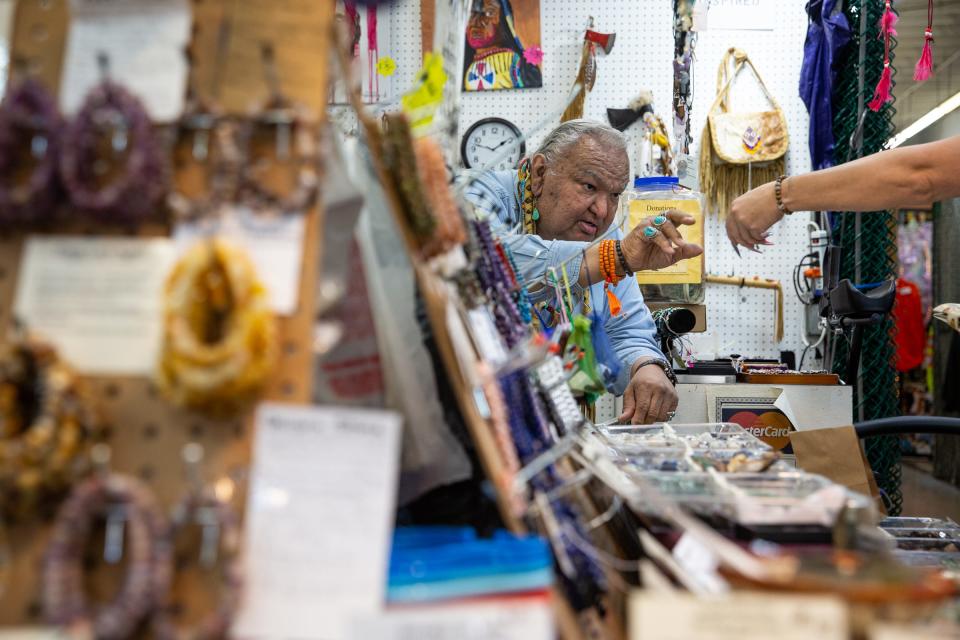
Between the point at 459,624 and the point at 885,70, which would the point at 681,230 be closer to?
the point at 885,70

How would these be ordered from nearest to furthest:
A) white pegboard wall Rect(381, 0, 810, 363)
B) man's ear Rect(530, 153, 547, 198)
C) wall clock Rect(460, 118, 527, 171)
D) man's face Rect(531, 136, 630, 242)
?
man's face Rect(531, 136, 630, 242)
man's ear Rect(530, 153, 547, 198)
white pegboard wall Rect(381, 0, 810, 363)
wall clock Rect(460, 118, 527, 171)

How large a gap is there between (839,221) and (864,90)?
25.4 inches

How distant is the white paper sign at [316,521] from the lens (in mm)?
623

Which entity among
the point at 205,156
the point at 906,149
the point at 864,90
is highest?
the point at 864,90

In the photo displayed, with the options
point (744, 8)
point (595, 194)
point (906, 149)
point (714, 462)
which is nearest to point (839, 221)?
point (744, 8)

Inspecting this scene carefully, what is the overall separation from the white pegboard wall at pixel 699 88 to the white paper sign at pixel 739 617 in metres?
3.59

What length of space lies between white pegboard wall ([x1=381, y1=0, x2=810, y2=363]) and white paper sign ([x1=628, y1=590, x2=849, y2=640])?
11.8 feet

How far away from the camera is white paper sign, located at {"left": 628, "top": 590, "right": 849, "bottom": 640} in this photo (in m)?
0.58

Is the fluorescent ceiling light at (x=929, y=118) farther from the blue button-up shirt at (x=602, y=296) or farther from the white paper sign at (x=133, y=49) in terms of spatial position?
the white paper sign at (x=133, y=49)

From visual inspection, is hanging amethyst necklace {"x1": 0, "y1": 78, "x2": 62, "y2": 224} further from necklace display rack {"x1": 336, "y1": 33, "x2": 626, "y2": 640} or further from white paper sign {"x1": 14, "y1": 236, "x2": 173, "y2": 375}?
necklace display rack {"x1": 336, "y1": 33, "x2": 626, "y2": 640}

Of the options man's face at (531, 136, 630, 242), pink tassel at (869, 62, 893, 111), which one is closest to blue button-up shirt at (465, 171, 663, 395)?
man's face at (531, 136, 630, 242)

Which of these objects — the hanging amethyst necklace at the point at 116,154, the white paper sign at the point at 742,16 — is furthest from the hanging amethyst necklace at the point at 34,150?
the white paper sign at the point at 742,16

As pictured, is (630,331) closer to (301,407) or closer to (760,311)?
(760,311)

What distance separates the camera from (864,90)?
3.46m
